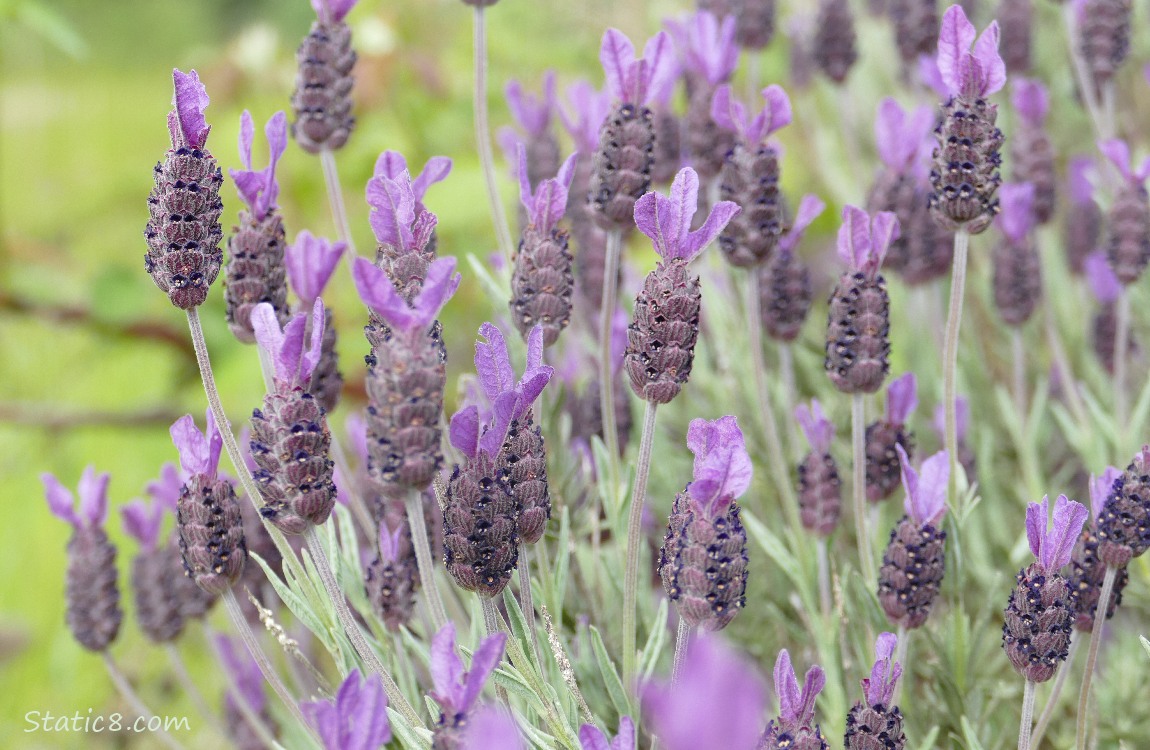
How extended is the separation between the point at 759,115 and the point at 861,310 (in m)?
Answer: 0.23

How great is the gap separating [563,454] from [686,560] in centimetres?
43

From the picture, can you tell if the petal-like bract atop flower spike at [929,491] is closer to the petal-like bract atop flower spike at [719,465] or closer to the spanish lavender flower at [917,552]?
the spanish lavender flower at [917,552]

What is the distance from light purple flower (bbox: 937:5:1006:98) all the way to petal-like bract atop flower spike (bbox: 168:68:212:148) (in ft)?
1.95

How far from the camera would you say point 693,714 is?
0.29m

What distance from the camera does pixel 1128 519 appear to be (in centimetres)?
81

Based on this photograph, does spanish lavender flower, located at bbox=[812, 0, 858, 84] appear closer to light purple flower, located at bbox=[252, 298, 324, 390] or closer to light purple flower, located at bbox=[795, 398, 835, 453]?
light purple flower, located at bbox=[795, 398, 835, 453]

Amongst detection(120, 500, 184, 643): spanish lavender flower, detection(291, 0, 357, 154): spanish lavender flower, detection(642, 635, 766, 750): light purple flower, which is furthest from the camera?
detection(120, 500, 184, 643): spanish lavender flower

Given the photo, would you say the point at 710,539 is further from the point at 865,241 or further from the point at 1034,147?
the point at 1034,147

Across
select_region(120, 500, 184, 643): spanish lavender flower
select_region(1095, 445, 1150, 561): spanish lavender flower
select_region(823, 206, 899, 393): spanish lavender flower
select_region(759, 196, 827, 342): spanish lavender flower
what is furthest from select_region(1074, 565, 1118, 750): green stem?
select_region(120, 500, 184, 643): spanish lavender flower

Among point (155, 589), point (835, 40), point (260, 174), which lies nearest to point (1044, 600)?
point (260, 174)

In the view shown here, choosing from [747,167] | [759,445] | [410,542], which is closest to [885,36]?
[759,445]

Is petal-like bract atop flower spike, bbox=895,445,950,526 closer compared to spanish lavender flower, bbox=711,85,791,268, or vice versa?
petal-like bract atop flower spike, bbox=895,445,950,526

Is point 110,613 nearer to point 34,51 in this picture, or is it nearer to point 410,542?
point 410,542

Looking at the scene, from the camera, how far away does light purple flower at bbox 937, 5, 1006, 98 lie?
86 cm
